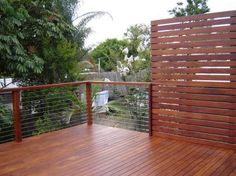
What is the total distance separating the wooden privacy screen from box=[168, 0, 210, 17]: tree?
6466 mm

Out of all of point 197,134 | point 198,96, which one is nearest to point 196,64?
point 198,96

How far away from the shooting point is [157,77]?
499 centimetres

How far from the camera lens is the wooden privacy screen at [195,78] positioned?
14.1 ft

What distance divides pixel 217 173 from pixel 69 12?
18.2ft

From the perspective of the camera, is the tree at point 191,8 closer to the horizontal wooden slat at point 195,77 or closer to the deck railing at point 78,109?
the deck railing at point 78,109

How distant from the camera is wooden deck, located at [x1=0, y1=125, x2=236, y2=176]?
11.7ft

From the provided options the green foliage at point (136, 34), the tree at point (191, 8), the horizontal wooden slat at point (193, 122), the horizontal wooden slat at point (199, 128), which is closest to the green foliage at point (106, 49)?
the green foliage at point (136, 34)

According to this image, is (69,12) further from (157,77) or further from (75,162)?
(75,162)

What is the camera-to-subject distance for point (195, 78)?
Result: 15.0 feet

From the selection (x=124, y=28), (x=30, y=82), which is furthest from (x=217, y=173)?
(x=124, y=28)

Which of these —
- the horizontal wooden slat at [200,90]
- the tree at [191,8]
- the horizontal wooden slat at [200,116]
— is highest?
the tree at [191,8]

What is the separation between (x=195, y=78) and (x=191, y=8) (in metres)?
7.03

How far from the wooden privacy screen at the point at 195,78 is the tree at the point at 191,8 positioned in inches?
255

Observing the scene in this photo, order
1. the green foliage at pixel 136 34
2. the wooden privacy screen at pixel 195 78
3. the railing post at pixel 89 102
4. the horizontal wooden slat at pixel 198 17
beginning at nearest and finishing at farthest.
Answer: the horizontal wooden slat at pixel 198 17
the wooden privacy screen at pixel 195 78
the railing post at pixel 89 102
the green foliage at pixel 136 34
